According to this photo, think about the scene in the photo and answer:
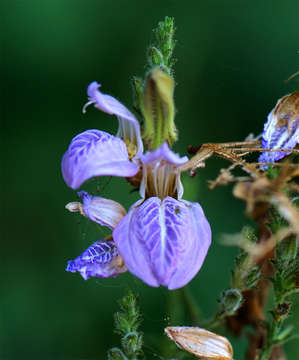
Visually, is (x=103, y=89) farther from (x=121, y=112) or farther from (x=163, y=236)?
(x=163, y=236)

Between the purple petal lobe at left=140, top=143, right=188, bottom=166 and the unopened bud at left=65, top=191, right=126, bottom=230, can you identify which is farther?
the unopened bud at left=65, top=191, right=126, bottom=230

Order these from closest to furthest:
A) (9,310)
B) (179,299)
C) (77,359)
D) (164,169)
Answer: (164,169) → (179,299) → (77,359) → (9,310)

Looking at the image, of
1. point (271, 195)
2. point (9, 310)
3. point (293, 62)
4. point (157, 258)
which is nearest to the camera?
point (157, 258)

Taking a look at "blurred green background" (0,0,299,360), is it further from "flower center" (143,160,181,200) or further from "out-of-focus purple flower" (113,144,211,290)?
"out-of-focus purple flower" (113,144,211,290)

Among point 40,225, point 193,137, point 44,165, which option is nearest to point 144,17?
point 193,137

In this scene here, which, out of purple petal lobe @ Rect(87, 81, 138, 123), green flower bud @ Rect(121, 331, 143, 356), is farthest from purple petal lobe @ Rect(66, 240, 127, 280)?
purple petal lobe @ Rect(87, 81, 138, 123)

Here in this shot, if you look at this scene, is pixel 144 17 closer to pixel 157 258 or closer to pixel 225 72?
pixel 225 72

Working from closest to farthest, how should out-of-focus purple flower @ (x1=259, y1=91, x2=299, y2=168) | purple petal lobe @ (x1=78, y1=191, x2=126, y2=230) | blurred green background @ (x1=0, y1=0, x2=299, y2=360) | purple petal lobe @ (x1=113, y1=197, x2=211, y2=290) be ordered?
purple petal lobe @ (x1=113, y1=197, x2=211, y2=290) < purple petal lobe @ (x1=78, y1=191, x2=126, y2=230) < out-of-focus purple flower @ (x1=259, y1=91, x2=299, y2=168) < blurred green background @ (x1=0, y1=0, x2=299, y2=360)
